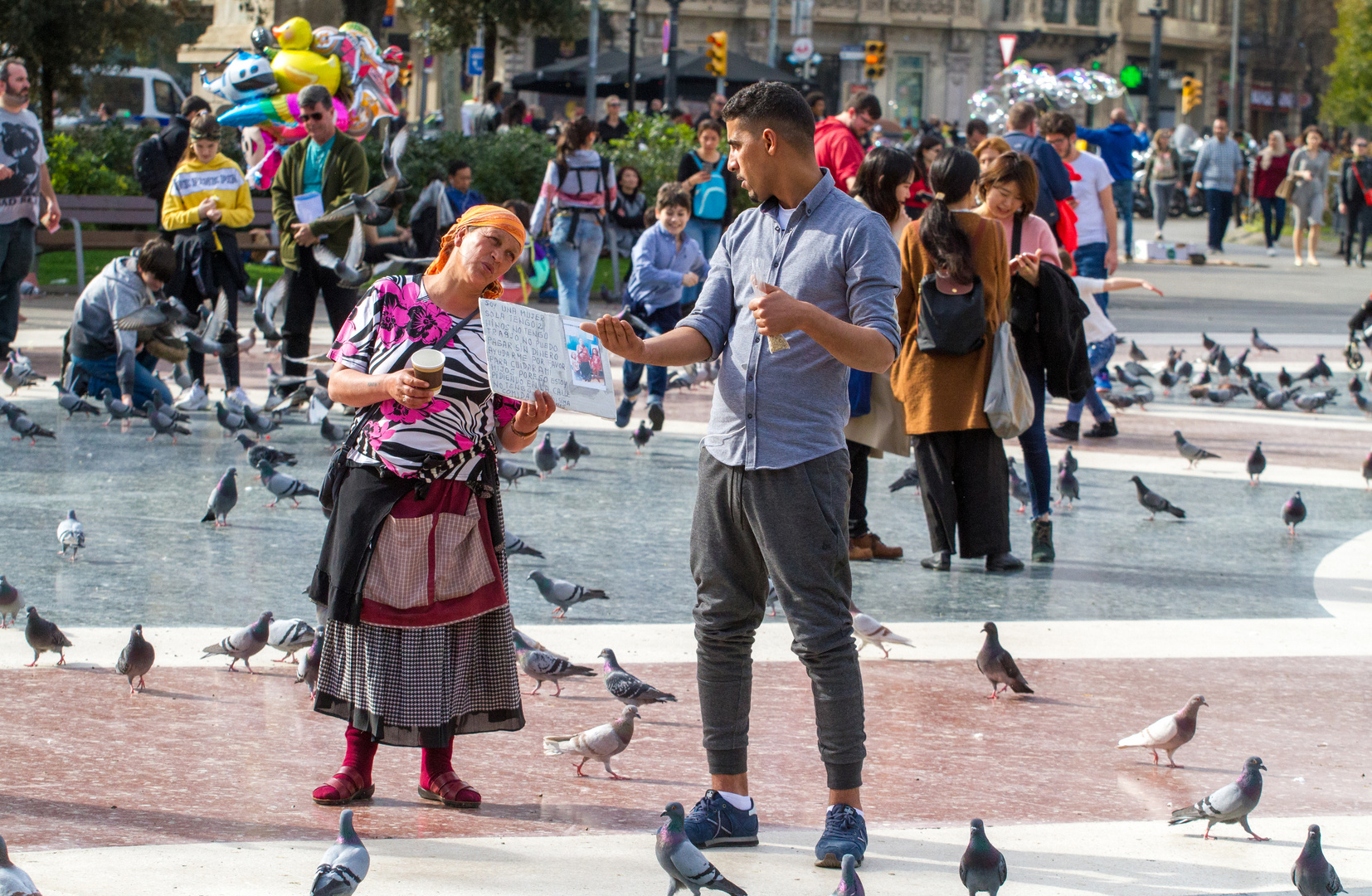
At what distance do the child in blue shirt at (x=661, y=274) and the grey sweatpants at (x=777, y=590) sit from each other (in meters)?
6.86

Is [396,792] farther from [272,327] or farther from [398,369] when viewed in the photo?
[272,327]

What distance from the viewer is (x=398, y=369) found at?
4059 millimetres

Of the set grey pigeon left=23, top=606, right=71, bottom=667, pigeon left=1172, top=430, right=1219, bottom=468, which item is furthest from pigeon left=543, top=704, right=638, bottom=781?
pigeon left=1172, top=430, right=1219, bottom=468

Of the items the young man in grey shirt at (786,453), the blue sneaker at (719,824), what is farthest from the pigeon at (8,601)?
the blue sneaker at (719,824)

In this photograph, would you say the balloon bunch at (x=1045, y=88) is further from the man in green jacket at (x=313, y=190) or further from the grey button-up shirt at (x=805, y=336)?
the grey button-up shirt at (x=805, y=336)

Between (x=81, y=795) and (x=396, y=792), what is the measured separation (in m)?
0.79

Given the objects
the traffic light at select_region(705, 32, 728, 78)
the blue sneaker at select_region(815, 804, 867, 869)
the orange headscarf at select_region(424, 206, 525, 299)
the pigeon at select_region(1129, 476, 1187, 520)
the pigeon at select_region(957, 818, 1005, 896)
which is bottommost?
the pigeon at select_region(1129, 476, 1187, 520)

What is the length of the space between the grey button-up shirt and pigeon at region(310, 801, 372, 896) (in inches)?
48.8

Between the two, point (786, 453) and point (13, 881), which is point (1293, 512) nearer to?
point (786, 453)

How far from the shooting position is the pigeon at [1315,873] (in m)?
3.53

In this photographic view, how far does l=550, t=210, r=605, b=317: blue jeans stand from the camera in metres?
13.5

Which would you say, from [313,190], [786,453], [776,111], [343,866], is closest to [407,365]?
[786,453]

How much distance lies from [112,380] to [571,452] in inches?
132

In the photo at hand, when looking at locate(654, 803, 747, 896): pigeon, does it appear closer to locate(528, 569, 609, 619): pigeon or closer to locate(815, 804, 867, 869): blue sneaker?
locate(815, 804, 867, 869): blue sneaker
